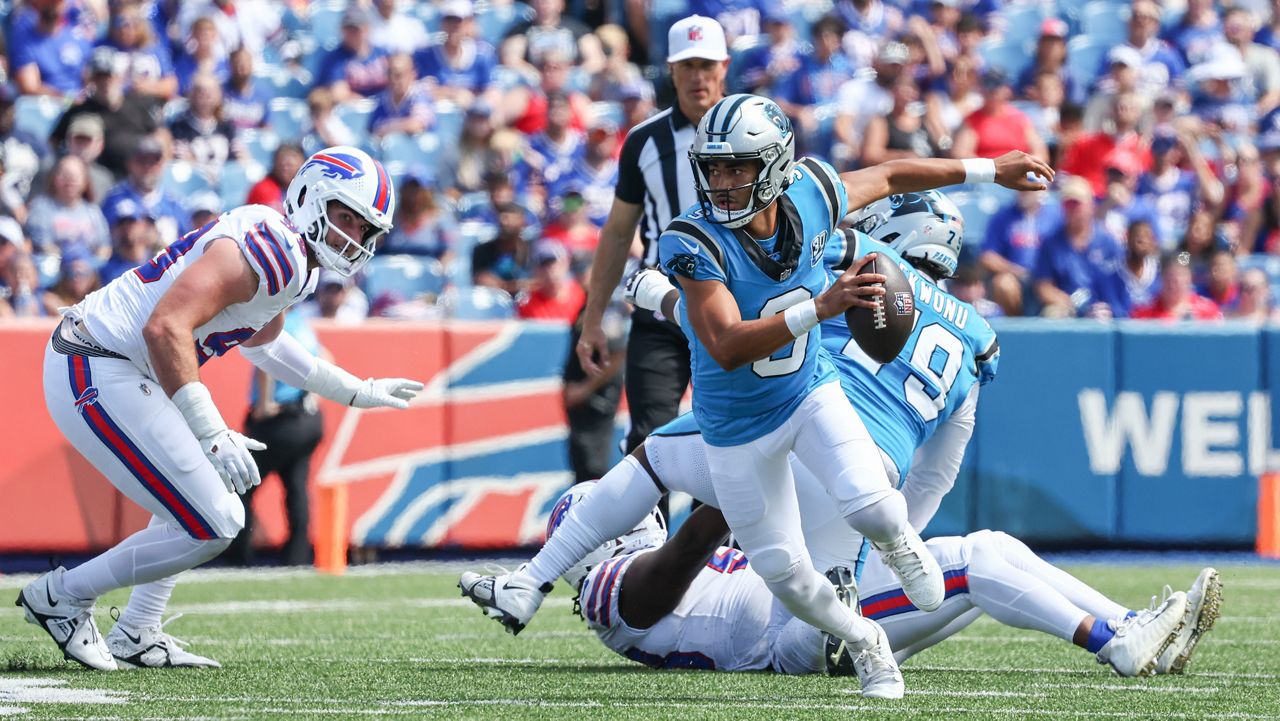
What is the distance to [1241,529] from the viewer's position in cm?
1008

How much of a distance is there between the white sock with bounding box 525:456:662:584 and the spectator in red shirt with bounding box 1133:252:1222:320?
20.0 feet

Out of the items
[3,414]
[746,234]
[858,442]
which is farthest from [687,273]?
[3,414]

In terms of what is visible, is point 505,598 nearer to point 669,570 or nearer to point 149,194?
point 669,570

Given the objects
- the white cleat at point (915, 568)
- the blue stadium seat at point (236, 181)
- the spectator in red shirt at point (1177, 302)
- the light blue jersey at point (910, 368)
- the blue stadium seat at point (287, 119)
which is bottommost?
the spectator in red shirt at point (1177, 302)

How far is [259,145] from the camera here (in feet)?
37.0

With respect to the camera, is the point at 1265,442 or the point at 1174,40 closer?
the point at 1265,442

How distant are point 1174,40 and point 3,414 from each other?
352 inches

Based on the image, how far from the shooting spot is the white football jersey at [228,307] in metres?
4.90

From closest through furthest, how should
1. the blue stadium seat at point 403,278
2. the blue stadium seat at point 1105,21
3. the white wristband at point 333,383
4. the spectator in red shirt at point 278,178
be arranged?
the white wristband at point 333,383, the spectator in red shirt at point 278,178, the blue stadium seat at point 403,278, the blue stadium seat at point 1105,21

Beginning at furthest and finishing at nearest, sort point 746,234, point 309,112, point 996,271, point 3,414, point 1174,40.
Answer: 1. point 1174,40
2. point 309,112
3. point 996,271
4. point 3,414
5. point 746,234

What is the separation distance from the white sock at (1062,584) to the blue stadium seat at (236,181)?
22.2 ft

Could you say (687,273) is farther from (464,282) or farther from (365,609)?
(464,282)

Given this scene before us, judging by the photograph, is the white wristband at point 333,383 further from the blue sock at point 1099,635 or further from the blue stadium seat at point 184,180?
the blue stadium seat at point 184,180

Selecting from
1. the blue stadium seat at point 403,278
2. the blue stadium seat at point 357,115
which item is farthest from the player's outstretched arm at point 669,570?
the blue stadium seat at point 357,115
